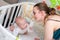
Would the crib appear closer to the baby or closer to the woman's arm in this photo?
the baby

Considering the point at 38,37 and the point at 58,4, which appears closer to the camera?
the point at 38,37

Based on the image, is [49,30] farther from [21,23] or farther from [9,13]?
[9,13]

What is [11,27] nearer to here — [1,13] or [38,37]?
[1,13]

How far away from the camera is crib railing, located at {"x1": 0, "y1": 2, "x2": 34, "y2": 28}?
2.00 metres

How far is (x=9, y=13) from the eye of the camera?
2129 mm

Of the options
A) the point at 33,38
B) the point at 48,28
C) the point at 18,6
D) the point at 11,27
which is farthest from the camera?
the point at 18,6

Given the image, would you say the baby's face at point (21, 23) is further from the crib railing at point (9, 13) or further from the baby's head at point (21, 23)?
the crib railing at point (9, 13)

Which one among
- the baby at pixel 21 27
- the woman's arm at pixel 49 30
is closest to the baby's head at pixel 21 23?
the baby at pixel 21 27

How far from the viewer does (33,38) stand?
1856mm

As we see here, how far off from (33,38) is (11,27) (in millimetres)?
342

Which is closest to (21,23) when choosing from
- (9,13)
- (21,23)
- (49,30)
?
(21,23)

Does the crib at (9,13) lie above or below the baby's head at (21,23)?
above

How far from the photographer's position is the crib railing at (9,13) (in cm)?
200

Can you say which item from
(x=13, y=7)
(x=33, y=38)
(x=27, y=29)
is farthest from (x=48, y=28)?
(x=13, y=7)
